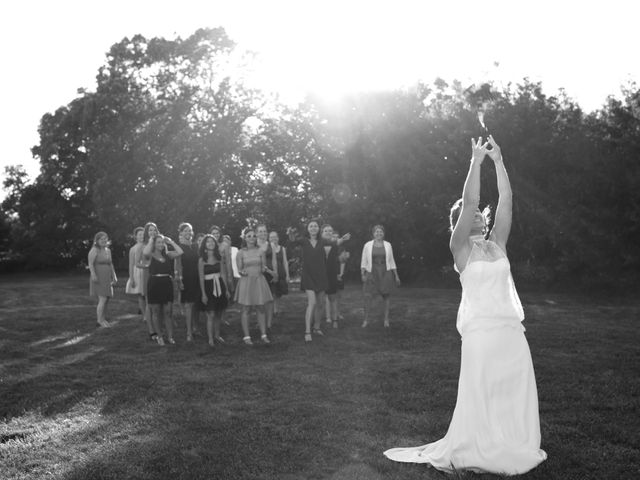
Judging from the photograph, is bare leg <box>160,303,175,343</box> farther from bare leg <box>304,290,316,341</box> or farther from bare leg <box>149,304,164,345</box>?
bare leg <box>304,290,316,341</box>

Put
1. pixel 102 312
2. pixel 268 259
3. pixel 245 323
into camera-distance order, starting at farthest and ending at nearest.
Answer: pixel 102 312, pixel 268 259, pixel 245 323

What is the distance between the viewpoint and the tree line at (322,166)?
22.6 meters

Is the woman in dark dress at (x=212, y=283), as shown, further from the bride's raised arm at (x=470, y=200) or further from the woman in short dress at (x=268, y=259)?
the bride's raised arm at (x=470, y=200)

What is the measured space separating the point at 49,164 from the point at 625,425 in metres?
41.9

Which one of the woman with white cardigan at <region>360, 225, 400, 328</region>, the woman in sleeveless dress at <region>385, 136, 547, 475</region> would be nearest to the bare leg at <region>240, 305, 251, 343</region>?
the woman with white cardigan at <region>360, 225, 400, 328</region>

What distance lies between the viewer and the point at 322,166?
30.4 metres

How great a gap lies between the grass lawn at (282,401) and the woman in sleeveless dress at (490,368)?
0.19 meters

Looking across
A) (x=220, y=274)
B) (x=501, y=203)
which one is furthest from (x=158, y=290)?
(x=501, y=203)

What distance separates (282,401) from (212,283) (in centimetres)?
517

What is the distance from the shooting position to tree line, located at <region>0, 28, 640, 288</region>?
22.6m

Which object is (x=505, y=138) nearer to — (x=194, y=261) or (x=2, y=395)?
(x=194, y=261)

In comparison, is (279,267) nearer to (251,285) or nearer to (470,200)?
(251,285)

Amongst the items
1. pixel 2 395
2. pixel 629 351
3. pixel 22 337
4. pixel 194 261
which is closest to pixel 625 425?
pixel 629 351

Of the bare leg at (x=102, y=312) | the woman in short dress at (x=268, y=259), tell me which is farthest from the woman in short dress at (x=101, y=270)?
the woman in short dress at (x=268, y=259)
